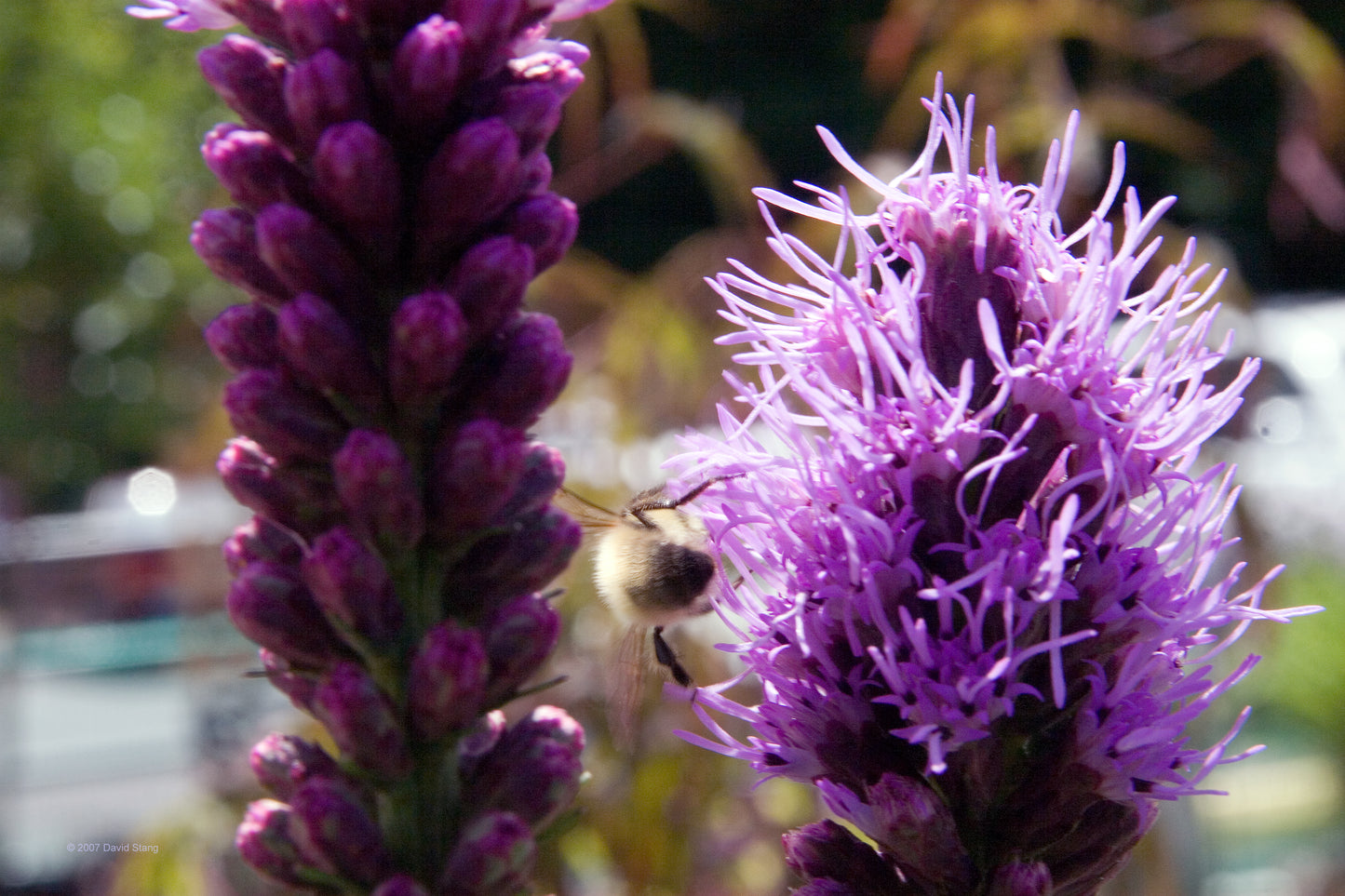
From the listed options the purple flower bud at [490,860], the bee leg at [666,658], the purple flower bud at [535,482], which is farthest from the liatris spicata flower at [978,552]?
the bee leg at [666,658]

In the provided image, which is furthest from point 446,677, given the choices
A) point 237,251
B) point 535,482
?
point 237,251

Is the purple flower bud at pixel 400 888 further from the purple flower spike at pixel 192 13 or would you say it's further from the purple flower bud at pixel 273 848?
the purple flower spike at pixel 192 13

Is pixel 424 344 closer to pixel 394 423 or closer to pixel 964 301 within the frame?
pixel 394 423

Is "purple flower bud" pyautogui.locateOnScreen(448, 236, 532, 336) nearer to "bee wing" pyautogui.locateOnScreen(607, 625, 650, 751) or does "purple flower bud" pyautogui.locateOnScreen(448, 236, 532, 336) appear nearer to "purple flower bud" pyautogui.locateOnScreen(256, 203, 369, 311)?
"purple flower bud" pyautogui.locateOnScreen(256, 203, 369, 311)

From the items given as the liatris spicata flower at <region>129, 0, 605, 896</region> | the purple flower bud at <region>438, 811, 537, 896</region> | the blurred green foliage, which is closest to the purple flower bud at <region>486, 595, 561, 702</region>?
the liatris spicata flower at <region>129, 0, 605, 896</region>

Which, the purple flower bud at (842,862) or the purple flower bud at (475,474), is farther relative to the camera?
the purple flower bud at (842,862)

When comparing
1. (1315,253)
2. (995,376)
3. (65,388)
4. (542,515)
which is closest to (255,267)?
(542,515)
